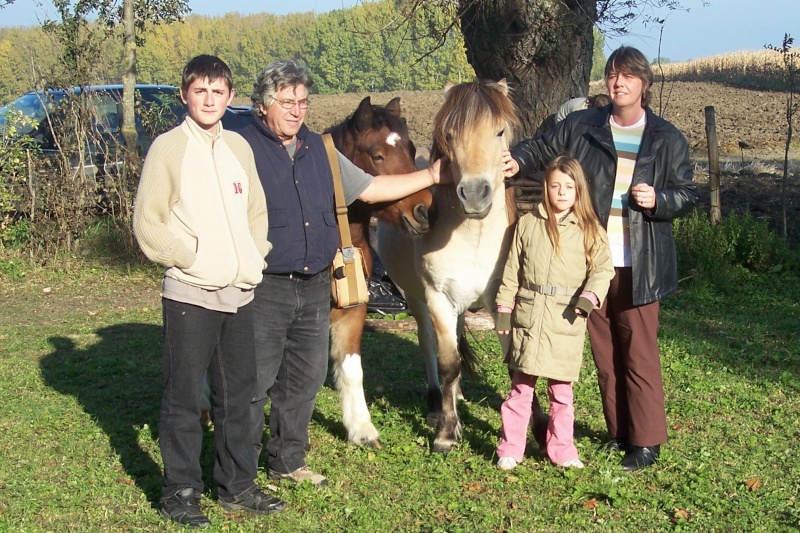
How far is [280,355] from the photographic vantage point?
4.09m

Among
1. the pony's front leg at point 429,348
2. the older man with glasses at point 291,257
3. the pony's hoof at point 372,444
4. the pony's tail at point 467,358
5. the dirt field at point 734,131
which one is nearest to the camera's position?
the older man with glasses at point 291,257

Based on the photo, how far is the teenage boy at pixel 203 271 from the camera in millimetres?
3422

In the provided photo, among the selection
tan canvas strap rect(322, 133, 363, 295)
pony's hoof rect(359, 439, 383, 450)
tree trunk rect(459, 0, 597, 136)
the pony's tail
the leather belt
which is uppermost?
tree trunk rect(459, 0, 597, 136)

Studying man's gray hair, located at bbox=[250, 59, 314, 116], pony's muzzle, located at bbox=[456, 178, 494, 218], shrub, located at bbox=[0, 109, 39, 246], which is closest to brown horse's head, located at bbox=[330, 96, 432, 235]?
pony's muzzle, located at bbox=[456, 178, 494, 218]

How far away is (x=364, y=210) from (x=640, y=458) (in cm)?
206

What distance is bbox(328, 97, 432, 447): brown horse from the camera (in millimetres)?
4594

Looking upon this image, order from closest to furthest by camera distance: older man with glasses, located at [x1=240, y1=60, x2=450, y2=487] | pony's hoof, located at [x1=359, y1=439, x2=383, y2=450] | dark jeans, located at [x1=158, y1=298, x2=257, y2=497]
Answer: dark jeans, located at [x1=158, y1=298, x2=257, y2=497] → older man with glasses, located at [x1=240, y1=60, x2=450, y2=487] → pony's hoof, located at [x1=359, y1=439, x2=383, y2=450]

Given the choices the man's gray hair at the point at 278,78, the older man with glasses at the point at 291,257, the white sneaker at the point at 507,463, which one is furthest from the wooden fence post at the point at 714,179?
the man's gray hair at the point at 278,78

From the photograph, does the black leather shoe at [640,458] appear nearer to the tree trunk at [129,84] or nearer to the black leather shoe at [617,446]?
the black leather shoe at [617,446]

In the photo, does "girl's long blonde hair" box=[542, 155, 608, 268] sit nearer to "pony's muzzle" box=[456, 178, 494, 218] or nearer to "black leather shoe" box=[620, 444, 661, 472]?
"pony's muzzle" box=[456, 178, 494, 218]

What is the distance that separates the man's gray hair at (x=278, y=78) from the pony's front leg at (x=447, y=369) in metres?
1.65

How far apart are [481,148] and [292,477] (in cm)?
197

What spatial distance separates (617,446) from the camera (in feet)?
15.3

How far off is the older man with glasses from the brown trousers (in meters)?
1.42
